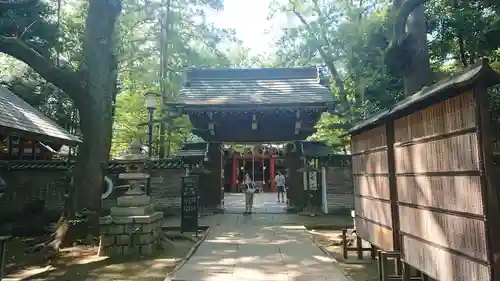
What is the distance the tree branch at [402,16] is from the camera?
6570 mm

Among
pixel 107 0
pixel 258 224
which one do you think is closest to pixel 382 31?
pixel 258 224

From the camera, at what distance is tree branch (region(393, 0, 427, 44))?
6570mm

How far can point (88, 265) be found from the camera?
272 inches

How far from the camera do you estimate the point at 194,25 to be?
63.3 ft

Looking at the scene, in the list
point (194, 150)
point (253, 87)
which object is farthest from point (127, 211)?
point (253, 87)

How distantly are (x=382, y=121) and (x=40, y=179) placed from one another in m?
12.8

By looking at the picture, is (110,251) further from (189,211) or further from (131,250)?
(189,211)

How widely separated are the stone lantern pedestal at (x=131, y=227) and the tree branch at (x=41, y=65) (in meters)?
2.46

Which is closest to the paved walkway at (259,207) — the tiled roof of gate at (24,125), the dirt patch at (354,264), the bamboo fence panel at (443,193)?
the dirt patch at (354,264)

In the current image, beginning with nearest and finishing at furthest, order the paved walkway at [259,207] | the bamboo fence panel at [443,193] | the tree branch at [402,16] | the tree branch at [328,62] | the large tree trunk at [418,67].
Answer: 1. the bamboo fence panel at [443,193]
2. the tree branch at [402,16]
3. the large tree trunk at [418,67]
4. the paved walkway at [259,207]
5. the tree branch at [328,62]

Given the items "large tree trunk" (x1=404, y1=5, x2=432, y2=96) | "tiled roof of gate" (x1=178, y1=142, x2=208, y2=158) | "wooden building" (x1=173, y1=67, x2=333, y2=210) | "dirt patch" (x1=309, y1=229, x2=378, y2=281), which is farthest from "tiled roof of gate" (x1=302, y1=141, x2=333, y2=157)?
"large tree trunk" (x1=404, y1=5, x2=432, y2=96)

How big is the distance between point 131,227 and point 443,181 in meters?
6.29

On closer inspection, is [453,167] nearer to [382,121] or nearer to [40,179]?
[382,121]

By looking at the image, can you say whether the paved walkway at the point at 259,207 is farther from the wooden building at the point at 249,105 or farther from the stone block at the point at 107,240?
the stone block at the point at 107,240
